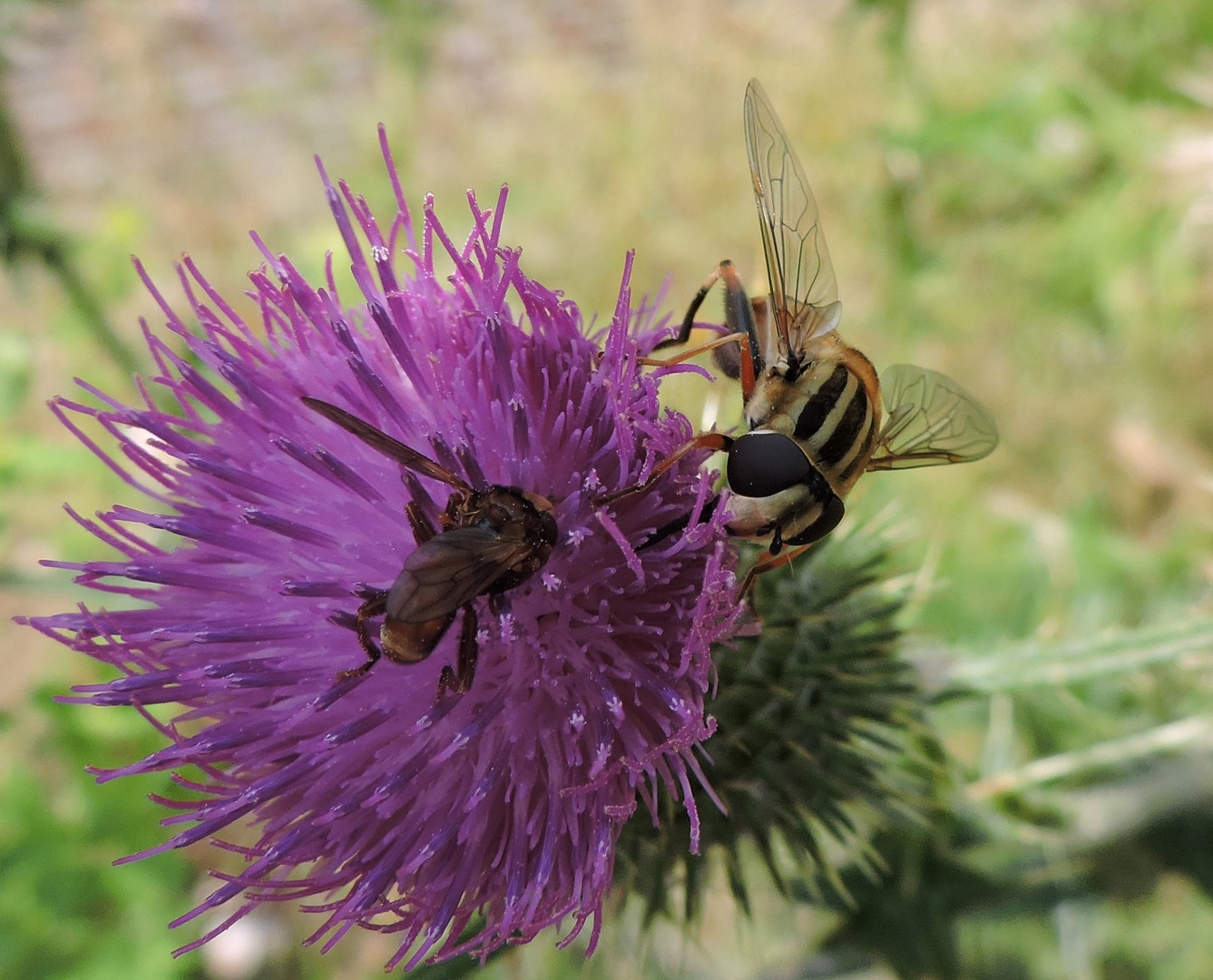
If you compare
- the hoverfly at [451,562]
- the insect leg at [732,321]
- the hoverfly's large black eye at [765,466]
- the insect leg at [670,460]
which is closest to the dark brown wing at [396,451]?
the hoverfly at [451,562]

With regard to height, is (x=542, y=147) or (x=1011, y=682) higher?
(x=542, y=147)

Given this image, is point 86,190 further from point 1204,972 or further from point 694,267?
point 1204,972

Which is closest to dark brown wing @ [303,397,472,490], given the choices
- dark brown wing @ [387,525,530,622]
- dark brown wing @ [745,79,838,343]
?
dark brown wing @ [387,525,530,622]

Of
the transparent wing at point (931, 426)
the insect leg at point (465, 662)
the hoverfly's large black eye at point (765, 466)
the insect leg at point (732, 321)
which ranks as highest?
the insect leg at point (732, 321)

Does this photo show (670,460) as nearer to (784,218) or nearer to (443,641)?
(443,641)

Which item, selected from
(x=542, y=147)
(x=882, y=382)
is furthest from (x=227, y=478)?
(x=542, y=147)

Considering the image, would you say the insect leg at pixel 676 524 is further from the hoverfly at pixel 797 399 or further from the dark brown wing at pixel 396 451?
the dark brown wing at pixel 396 451

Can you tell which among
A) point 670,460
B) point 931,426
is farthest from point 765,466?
point 931,426
